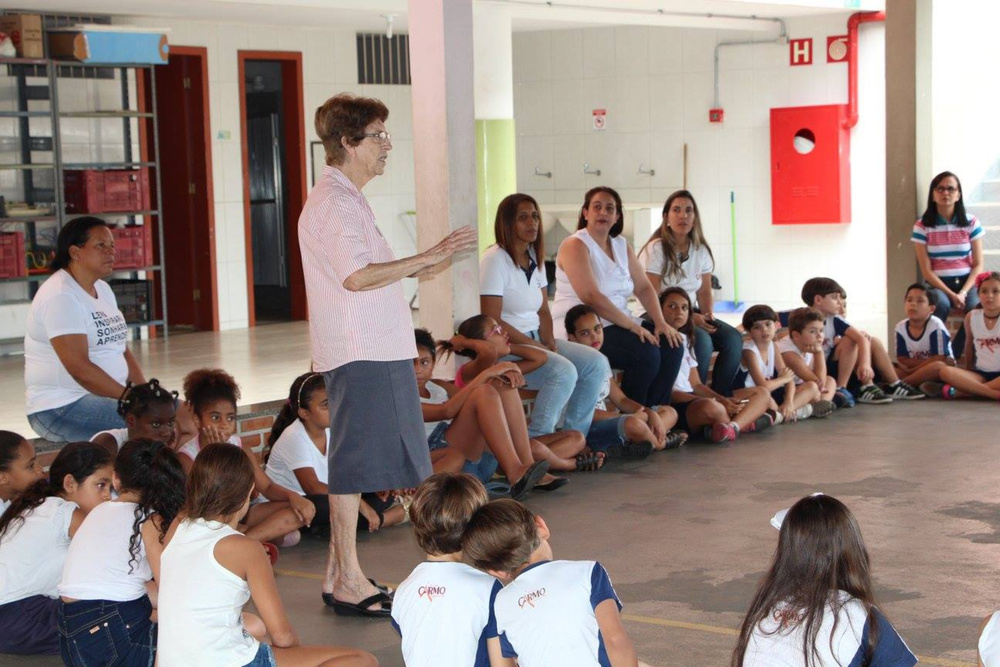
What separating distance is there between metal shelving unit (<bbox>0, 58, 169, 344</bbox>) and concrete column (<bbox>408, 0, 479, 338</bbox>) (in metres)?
5.31

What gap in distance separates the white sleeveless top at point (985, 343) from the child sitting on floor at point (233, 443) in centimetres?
483

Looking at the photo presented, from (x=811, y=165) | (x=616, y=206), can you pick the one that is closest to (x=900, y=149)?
(x=616, y=206)

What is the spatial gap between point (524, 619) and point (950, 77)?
11.5m

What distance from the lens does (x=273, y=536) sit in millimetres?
5012

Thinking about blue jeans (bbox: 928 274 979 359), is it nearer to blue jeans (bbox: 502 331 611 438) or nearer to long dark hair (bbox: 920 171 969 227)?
long dark hair (bbox: 920 171 969 227)

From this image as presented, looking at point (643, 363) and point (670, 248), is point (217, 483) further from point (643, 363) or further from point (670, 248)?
point (670, 248)

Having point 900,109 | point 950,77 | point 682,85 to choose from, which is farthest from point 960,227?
point 682,85

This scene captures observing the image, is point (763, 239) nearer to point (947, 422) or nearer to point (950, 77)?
point (950, 77)

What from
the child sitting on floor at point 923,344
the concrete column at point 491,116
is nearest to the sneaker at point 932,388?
the child sitting on floor at point 923,344

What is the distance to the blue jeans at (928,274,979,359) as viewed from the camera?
8.66 meters

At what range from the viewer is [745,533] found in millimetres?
5098

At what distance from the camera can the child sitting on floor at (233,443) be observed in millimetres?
4820

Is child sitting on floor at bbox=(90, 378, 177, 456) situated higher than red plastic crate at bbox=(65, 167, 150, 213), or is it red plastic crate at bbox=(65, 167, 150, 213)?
red plastic crate at bbox=(65, 167, 150, 213)

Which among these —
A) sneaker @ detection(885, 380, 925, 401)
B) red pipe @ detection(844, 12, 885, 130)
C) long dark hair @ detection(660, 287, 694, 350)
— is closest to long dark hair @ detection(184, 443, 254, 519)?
long dark hair @ detection(660, 287, 694, 350)
